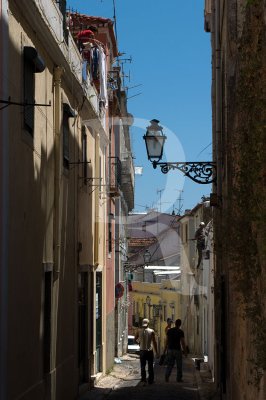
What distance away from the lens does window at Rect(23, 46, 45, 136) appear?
11.3 meters

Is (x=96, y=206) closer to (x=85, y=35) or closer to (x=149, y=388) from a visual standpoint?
(x=85, y=35)

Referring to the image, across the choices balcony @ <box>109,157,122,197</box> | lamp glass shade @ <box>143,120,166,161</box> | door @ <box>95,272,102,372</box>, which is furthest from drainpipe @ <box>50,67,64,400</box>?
balcony @ <box>109,157,122,197</box>

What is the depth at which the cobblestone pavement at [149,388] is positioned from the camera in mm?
17156

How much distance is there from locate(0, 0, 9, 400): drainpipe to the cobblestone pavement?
23.9ft

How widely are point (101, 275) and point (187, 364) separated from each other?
7375 mm

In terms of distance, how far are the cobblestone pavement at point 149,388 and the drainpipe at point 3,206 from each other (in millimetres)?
7293

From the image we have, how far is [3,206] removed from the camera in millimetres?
9844

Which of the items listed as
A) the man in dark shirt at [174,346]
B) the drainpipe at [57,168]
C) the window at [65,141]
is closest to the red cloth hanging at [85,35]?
the window at [65,141]

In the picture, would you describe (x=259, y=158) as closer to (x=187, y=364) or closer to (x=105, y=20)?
(x=105, y=20)

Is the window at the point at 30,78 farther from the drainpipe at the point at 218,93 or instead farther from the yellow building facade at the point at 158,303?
the yellow building facade at the point at 158,303

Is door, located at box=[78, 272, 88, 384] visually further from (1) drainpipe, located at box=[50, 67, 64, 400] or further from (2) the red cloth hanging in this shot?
(2) the red cloth hanging

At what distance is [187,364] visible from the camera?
2859cm

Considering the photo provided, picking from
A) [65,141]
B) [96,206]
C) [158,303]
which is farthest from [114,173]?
[158,303]

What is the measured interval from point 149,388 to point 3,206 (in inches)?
398
